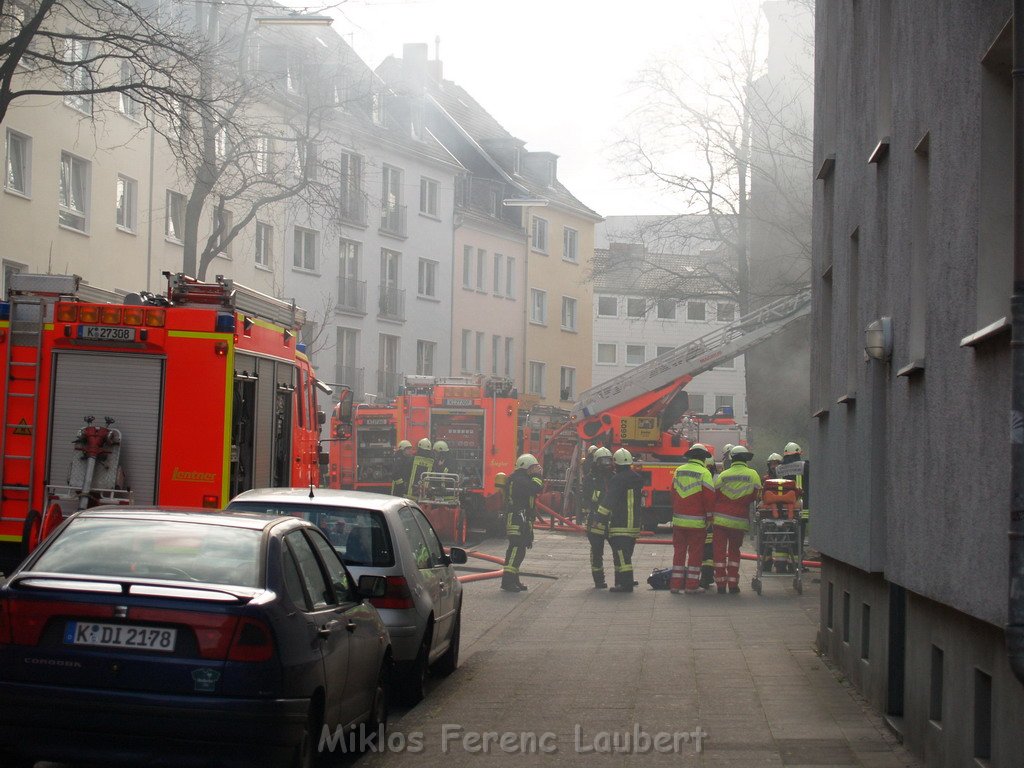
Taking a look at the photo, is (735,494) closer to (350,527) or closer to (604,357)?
(350,527)

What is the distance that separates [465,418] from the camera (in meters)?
28.9

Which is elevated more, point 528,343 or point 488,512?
point 528,343

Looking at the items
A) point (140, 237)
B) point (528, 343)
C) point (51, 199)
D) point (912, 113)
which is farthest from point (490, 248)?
point (912, 113)

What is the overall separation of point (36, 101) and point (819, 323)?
19.5 m

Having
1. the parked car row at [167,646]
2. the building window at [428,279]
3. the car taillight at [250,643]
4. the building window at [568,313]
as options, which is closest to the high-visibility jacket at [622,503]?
the parked car row at [167,646]

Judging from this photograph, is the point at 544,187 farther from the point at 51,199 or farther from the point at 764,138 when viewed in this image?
the point at 51,199

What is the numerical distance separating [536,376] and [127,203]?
27768 mm

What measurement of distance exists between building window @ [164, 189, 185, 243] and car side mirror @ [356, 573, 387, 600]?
27.7m

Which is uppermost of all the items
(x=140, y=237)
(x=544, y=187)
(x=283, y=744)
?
(x=544, y=187)

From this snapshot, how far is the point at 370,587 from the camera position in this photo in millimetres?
7777

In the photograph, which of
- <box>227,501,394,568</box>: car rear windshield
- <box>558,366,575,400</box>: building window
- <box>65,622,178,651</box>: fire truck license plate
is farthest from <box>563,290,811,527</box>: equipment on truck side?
<box>558,366,575,400</box>: building window

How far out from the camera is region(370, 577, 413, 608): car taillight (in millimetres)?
9438

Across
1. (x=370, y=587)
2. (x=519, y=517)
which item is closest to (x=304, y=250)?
(x=519, y=517)

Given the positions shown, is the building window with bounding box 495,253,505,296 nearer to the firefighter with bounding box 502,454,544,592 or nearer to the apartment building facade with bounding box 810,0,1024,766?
the firefighter with bounding box 502,454,544,592
